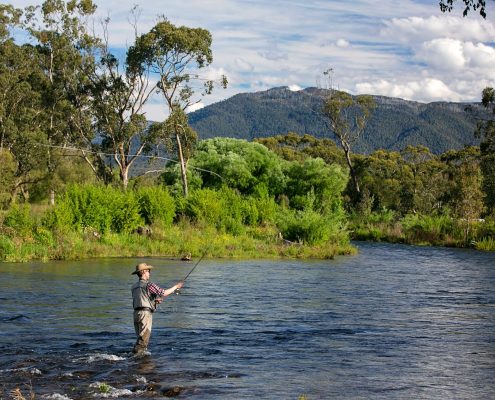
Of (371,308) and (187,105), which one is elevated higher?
(187,105)

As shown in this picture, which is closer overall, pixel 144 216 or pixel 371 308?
pixel 371 308

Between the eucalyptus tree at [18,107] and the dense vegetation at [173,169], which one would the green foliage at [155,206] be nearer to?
the dense vegetation at [173,169]

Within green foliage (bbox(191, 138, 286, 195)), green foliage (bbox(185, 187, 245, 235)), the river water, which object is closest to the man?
the river water

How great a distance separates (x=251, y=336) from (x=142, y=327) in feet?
11.0

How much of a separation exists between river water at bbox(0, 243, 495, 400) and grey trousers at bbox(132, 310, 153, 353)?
0.24m

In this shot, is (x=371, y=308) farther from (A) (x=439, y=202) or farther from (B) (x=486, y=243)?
(A) (x=439, y=202)

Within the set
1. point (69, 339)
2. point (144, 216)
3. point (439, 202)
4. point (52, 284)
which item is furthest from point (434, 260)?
point (439, 202)

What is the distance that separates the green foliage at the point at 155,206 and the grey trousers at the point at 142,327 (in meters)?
26.5

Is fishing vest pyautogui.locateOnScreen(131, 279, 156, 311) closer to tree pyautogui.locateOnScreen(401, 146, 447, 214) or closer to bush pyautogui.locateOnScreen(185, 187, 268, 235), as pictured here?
bush pyautogui.locateOnScreen(185, 187, 268, 235)

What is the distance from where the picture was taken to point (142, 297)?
14711mm

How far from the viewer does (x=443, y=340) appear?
56.9 ft

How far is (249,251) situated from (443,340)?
21910mm

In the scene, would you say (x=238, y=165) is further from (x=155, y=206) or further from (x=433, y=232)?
(x=155, y=206)

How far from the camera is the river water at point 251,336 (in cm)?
1306
